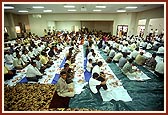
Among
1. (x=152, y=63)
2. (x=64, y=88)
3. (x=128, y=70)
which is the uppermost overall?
(x=152, y=63)

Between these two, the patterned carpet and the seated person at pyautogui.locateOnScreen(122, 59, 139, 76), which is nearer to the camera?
the patterned carpet

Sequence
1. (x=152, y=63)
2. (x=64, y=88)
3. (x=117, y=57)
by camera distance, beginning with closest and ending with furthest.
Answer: (x=64, y=88) → (x=152, y=63) → (x=117, y=57)

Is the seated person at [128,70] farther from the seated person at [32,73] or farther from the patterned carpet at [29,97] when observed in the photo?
the seated person at [32,73]

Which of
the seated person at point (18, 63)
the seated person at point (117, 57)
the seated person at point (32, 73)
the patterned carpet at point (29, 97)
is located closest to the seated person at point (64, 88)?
the patterned carpet at point (29, 97)

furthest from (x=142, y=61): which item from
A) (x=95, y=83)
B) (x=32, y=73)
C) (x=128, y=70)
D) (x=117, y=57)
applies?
(x=32, y=73)

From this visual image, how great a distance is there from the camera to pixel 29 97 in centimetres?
382

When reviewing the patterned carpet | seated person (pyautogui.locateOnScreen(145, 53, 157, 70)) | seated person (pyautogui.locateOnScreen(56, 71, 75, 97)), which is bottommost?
the patterned carpet

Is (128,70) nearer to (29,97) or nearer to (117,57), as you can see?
(117,57)

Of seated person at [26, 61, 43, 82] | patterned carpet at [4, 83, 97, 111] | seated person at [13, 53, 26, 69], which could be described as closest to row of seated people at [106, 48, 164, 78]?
patterned carpet at [4, 83, 97, 111]

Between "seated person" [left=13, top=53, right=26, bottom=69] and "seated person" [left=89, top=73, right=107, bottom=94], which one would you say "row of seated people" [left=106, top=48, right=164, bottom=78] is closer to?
"seated person" [left=89, top=73, right=107, bottom=94]

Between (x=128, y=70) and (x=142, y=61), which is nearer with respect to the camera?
(x=128, y=70)

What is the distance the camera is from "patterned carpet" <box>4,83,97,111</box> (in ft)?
11.2

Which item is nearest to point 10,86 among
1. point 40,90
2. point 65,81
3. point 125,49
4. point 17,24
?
point 40,90

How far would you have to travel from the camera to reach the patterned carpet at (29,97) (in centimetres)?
342
